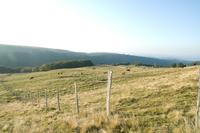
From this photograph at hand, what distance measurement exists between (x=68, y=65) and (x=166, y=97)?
153 meters

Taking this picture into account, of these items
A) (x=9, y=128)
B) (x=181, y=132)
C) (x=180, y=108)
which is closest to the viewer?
(x=181, y=132)

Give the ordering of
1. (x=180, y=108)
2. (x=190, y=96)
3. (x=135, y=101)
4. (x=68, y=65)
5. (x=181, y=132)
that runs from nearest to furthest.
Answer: (x=181, y=132) → (x=180, y=108) → (x=190, y=96) → (x=135, y=101) → (x=68, y=65)

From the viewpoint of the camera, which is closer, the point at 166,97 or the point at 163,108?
the point at 163,108

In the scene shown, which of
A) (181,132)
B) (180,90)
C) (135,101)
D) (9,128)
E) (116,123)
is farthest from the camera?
(180,90)

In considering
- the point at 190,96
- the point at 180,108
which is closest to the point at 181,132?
the point at 180,108

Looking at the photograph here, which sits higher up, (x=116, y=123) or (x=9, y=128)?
(x=116, y=123)

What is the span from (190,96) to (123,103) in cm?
404

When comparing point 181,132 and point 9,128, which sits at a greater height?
point 181,132

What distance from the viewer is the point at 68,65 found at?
566 feet

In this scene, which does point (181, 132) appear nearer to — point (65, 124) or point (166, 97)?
point (65, 124)

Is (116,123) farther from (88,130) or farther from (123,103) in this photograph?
(123,103)

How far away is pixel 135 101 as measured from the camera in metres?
21.0

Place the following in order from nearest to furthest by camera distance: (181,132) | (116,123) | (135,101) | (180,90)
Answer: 1. (181,132)
2. (116,123)
3. (135,101)
4. (180,90)

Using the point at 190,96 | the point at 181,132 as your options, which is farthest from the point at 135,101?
the point at 181,132
